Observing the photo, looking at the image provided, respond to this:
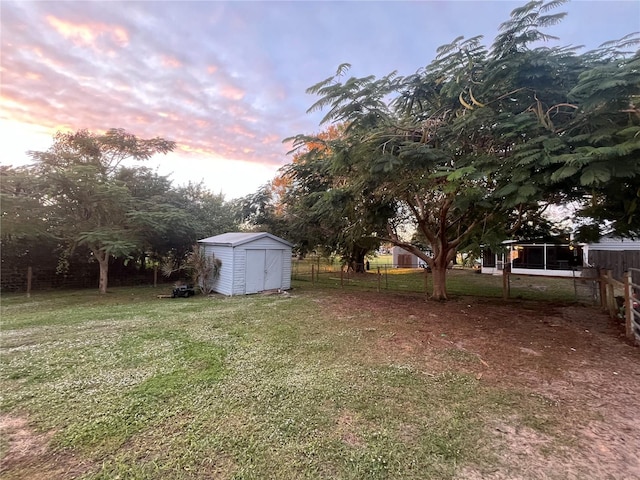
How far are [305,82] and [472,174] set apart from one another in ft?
17.5

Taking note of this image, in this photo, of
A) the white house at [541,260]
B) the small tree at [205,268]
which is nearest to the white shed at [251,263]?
the small tree at [205,268]

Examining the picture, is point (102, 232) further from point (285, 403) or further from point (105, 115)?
point (285, 403)

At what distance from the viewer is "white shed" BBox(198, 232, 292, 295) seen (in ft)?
33.1

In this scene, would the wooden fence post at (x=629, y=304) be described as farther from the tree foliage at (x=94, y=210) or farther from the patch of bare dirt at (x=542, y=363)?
the tree foliage at (x=94, y=210)

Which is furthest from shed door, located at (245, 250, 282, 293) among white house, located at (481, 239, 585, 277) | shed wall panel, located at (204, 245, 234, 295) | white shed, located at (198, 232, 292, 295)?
white house, located at (481, 239, 585, 277)

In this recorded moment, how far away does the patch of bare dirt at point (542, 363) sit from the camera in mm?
2193

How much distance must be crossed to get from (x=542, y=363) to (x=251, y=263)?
27.8 feet

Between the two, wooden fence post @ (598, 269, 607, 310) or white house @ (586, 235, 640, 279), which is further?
white house @ (586, 235, 640, 279)

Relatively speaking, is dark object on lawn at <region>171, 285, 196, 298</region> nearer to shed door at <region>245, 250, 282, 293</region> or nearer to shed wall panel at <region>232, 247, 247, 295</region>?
shed wall panel at <region>232, 247, 247, 295</region>

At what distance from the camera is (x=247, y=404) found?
296 centimetres

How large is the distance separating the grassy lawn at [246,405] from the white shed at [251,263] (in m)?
4.50

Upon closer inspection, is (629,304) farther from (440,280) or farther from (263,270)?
(263,270)

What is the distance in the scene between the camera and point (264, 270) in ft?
35.7

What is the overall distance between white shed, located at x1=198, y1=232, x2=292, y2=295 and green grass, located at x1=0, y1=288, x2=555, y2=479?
4.56 meters
